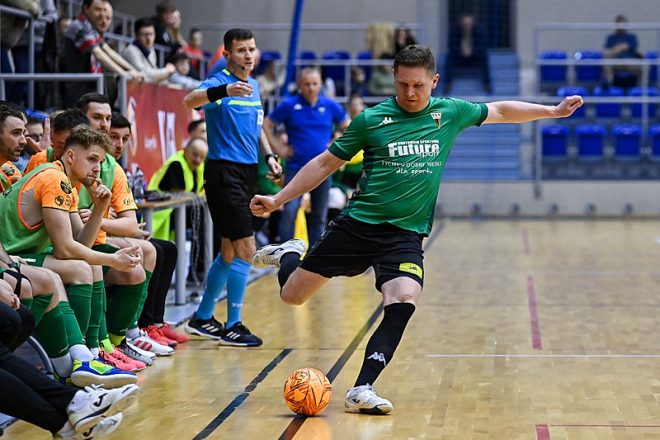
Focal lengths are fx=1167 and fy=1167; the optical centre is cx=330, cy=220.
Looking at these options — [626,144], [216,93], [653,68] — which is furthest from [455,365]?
[653,68]

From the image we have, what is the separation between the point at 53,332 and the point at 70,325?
172 mm

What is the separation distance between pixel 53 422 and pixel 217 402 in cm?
146

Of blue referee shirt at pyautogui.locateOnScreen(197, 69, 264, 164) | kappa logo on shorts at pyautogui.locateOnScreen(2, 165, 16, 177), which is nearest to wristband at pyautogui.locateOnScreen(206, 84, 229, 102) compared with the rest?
blue referee shirt at pyautogui.locateOnScreen(197, 69, 264, 164)

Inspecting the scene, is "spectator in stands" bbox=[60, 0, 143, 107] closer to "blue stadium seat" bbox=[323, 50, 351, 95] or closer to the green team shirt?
the green team shirt

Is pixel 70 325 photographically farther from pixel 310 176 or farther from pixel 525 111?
pixel 525 111

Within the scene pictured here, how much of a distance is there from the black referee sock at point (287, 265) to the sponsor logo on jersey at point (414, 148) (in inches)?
35.9

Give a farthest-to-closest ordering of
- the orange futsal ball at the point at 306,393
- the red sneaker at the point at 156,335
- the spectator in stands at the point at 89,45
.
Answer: the spectator in stands at the point at 89,45, the red sneaker at the point at 156,335, the orange futsal ball at the point at 306,393

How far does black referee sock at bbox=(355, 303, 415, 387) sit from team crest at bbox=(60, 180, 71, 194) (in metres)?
1.72

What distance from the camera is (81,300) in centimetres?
618

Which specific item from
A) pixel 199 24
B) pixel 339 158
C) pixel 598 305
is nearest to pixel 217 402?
pixel 339 158

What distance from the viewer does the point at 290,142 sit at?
11.6 metres

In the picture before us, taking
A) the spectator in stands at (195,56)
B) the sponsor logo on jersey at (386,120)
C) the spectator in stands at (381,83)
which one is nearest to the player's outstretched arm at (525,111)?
the sponsor logo on jersey at (386,120)

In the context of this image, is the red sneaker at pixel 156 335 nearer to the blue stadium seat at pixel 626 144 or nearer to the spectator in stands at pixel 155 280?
the spectator in stands at pixel 155 280

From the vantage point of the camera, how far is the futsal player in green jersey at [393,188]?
5.84 metres
